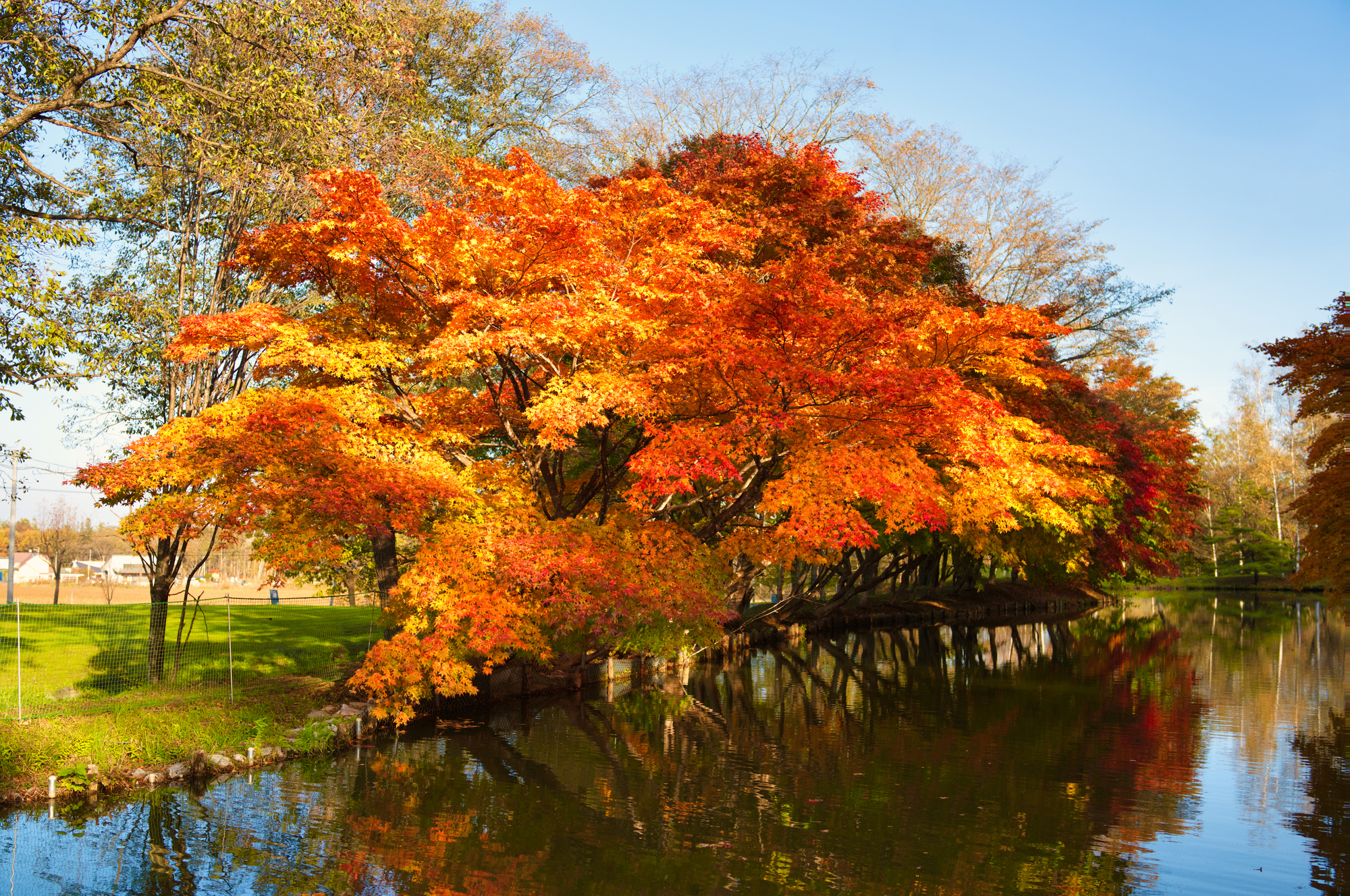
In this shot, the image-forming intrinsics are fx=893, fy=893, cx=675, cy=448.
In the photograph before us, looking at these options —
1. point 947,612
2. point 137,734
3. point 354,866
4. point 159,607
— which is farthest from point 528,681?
point 947,612

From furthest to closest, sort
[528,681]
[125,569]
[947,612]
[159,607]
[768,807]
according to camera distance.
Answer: [125,569] < [947,612] < [528,681] < [159,607] < [768,807]

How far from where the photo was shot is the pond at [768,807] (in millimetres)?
7777

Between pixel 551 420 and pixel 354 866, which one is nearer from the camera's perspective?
pixel 354 866

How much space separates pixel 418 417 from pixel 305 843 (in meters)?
7.40

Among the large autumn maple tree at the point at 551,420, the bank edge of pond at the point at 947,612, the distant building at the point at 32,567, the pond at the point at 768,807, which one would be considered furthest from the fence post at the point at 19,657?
the distant building at the point at 32,567

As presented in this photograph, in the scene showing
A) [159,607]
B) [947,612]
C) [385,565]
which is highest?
[385,565]

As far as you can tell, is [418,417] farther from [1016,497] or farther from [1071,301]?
[1071,301]

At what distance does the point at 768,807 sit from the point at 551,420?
5688 millimetres

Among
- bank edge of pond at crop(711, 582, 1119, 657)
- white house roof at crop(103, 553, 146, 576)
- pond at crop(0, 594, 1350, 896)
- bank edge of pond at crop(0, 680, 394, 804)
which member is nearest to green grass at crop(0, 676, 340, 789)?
bank edge of pond at crop(0, 680, 394, 804)

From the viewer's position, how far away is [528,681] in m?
16.6

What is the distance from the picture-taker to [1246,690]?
18.4 meters

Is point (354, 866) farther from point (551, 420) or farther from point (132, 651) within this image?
point (132, 651)

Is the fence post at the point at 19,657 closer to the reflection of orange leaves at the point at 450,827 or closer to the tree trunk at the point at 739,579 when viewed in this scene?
the reflection of orange leaves at the point at 450,827

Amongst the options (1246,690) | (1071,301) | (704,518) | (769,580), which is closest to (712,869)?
(704,518)
